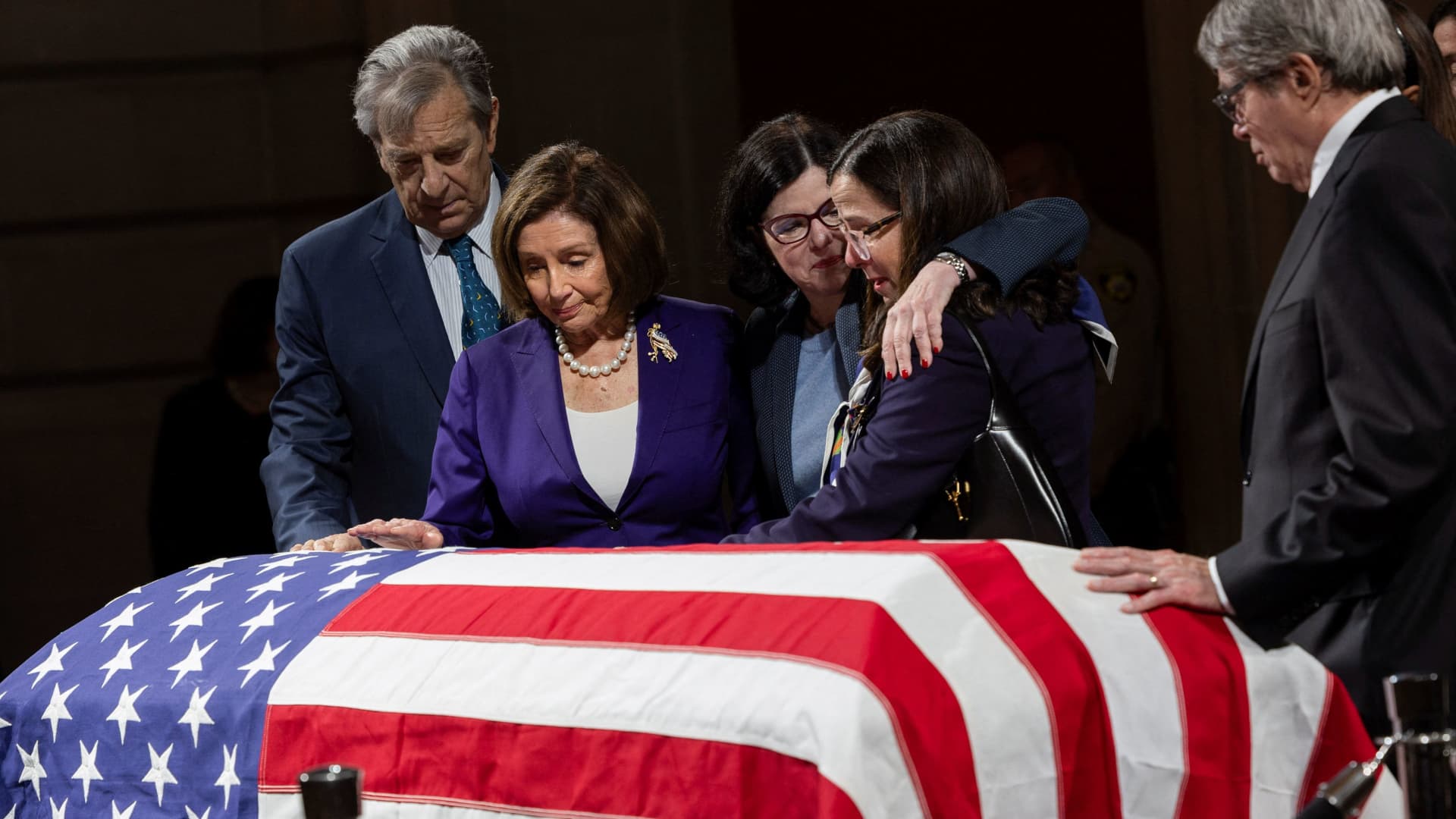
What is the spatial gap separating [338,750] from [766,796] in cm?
70

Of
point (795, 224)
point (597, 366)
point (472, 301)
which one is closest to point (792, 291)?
point (795, 224)

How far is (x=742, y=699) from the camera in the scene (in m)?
1.79

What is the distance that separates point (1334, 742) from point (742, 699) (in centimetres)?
68

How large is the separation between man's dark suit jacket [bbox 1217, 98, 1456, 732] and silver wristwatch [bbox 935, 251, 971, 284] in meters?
0.46

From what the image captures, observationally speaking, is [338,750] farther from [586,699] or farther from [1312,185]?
[1312,185]

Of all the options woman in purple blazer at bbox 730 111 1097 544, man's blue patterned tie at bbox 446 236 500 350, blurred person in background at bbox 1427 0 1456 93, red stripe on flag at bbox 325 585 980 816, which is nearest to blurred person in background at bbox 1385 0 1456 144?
woman in purple blazer at bbox 730 111 1097 544

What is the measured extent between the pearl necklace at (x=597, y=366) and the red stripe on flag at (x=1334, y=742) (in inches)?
53.7

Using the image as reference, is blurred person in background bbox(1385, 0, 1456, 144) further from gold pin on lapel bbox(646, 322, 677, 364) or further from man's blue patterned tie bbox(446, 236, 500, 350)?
man's blue patterned tie bbox(446, 236, 500, 350)

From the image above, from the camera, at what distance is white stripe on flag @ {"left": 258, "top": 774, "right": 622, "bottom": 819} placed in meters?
1.93

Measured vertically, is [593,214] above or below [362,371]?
above

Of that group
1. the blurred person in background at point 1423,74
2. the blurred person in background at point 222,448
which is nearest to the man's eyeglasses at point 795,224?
the blurred person in background at point 1423,74

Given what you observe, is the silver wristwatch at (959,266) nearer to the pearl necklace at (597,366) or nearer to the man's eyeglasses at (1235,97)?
the man's eyeglasses at (1235,97)

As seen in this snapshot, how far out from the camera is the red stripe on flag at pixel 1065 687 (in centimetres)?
175

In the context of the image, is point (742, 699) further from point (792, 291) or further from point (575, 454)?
point (792, 291)
